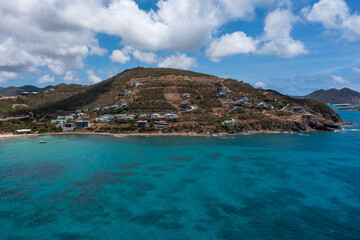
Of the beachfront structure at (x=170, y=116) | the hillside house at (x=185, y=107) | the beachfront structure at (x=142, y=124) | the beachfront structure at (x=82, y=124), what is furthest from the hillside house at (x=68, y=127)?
the hillside house at (x=185, y=107)

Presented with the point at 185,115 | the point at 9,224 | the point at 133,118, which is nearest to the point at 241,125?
the point at 185,115

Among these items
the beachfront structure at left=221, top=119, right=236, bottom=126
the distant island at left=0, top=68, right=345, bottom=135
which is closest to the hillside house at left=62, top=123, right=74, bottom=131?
the distant island at left=0, top=68, right=345, bottom=135

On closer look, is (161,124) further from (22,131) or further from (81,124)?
(22,131)

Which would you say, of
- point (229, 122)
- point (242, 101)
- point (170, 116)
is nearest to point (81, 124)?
point (170, 116)

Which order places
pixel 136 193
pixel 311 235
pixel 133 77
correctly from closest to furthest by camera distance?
pixel 311 235 < pixel 136 193 < pixel 133 77

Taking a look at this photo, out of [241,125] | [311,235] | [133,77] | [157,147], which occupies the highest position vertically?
[133,77]

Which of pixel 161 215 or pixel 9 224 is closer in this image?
pixel 9 224

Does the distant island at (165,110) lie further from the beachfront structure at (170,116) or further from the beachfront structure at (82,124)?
the beachfront structure at (170,116)

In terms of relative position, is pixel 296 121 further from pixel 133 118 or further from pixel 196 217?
pixel 196 217
